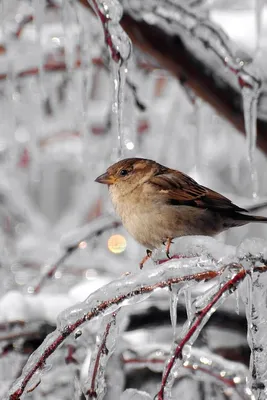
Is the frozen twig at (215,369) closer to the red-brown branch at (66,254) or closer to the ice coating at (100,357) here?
the red-brown branch at (66,254)

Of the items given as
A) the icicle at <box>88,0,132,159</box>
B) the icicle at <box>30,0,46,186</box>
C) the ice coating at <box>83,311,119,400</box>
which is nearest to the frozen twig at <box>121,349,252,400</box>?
the ice coating at <box>83,311,119,400</box>

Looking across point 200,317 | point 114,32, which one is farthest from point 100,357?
point 114,32

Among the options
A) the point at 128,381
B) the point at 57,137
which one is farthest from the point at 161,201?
the point at 57,137

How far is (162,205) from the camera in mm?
2479

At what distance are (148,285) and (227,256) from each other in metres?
0.16

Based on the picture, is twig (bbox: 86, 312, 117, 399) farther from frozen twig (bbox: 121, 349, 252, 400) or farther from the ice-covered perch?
frozen twig (bbox: 121, 349, 252, 400)

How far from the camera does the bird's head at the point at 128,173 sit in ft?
8.61

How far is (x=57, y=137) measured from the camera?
5.93 m

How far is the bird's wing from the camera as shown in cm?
253

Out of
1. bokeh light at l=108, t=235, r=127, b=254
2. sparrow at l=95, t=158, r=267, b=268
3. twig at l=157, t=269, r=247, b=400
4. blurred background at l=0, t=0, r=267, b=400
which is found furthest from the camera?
bokeh light at l=108, t=235, r=127, b=254

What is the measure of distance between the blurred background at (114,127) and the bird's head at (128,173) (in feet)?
0.22

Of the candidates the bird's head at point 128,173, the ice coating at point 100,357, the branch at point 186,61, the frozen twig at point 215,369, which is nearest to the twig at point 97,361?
the ice coating at point 100,357

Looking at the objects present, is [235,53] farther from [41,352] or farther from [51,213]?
[51,213]

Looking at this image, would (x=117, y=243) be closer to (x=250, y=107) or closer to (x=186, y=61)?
(x=186, y=61)
